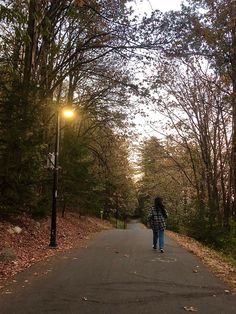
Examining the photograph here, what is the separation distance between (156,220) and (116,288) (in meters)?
6.56

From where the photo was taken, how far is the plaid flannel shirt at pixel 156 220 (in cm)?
1478

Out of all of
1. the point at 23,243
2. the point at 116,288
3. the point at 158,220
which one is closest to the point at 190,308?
the point at 116,288

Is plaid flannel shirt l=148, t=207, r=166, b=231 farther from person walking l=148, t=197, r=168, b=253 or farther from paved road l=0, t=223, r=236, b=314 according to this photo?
paved road l=0, t=223, r=236, b=314

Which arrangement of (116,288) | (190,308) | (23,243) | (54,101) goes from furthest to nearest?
(54,101), (23,243), (116,288), (190,308)

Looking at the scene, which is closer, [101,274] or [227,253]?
[101,274]

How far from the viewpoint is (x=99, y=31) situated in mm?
21766

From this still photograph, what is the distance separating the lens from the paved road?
276 inches

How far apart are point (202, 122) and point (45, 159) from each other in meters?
16.4

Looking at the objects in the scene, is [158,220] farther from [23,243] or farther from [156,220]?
[23,243]

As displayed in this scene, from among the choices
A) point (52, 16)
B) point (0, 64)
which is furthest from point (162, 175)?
point (0, 64)

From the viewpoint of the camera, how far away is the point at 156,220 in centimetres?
1487

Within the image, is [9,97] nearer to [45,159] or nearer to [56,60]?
[45,159]

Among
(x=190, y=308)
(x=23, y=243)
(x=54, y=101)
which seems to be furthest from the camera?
(x=54, y=101)

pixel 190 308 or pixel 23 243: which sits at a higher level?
pixel 23 243
